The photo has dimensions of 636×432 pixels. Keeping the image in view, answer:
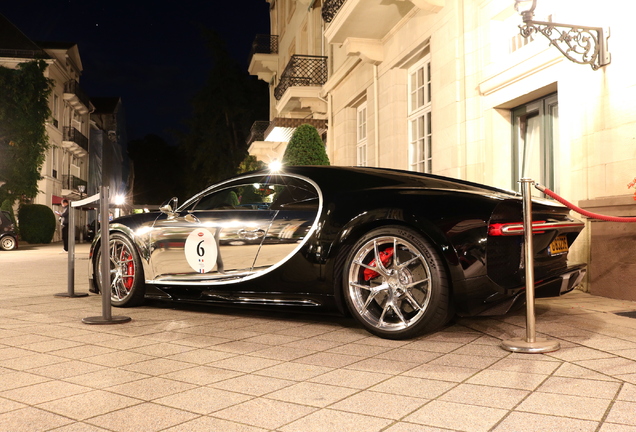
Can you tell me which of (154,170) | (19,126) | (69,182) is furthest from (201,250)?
(154,170)

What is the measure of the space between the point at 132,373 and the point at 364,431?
5.34 feet

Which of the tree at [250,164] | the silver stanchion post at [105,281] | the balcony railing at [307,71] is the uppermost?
the balcony railing at [307,71]

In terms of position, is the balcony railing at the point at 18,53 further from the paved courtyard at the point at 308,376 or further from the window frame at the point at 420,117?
the paved courtyard at the point at 308,376

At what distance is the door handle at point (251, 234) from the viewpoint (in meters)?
5.33

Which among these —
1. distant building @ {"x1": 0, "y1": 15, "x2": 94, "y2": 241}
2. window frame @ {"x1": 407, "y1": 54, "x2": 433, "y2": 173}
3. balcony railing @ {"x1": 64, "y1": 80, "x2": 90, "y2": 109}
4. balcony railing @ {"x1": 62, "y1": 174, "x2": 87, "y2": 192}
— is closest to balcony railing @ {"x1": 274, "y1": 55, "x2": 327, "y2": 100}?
window frame @ {"x1": 407, "y1": 54, "x2": 433, "y2": 173}

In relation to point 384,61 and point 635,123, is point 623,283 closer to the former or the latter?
point 635,123

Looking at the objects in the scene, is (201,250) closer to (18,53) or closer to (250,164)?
(250,164)

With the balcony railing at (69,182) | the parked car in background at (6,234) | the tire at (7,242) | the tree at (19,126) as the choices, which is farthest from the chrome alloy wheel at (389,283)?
the balcony railing at (69,182)

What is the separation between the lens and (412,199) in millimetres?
4582

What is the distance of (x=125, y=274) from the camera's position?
650 centimetres

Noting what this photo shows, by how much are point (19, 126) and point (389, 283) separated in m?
31.8

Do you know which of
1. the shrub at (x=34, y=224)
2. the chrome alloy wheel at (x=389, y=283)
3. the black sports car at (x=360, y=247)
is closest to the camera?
the black sports car at (x=360, y=247)

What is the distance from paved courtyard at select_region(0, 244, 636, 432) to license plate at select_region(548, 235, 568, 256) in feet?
1.91

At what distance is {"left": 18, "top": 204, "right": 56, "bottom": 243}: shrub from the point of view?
31109 millimetres
